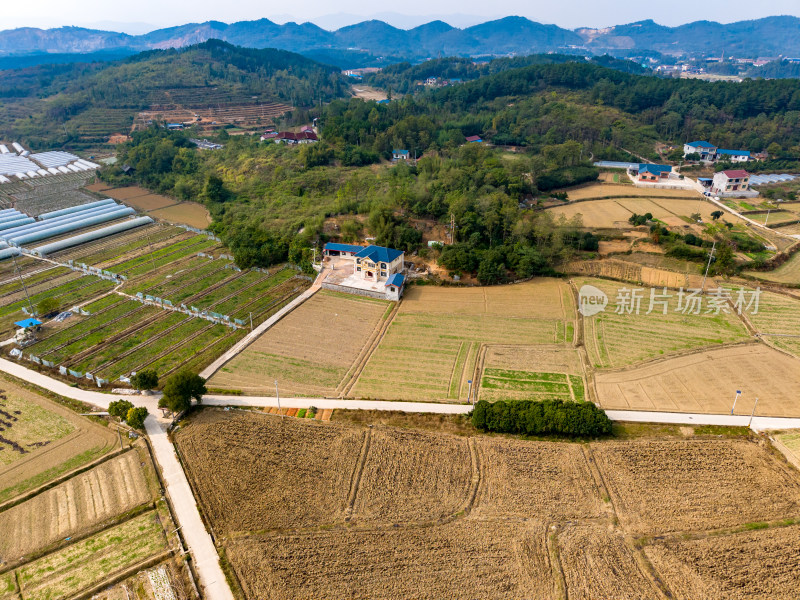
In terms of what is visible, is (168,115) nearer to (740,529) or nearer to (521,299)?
(521,299)

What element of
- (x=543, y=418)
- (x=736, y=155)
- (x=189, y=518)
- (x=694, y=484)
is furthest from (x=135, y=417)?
(x=736, y=155)

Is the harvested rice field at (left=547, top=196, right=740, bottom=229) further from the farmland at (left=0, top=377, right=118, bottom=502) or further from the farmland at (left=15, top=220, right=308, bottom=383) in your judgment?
the farmland at (left=0, top=377, right=118, bottom=502)

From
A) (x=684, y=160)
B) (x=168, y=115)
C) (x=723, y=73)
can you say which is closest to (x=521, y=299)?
(x=684, y=160)

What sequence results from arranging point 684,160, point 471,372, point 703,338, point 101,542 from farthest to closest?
point 684,160 < point 703,338 < point 471,372 < point 101,542

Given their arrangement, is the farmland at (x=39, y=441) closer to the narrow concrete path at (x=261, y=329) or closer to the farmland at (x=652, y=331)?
the narrow concrete path at (x=261, y=329)

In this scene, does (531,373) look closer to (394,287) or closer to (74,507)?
(394,287)

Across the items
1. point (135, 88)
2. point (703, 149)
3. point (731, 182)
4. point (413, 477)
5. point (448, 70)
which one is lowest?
point (413, 477)
